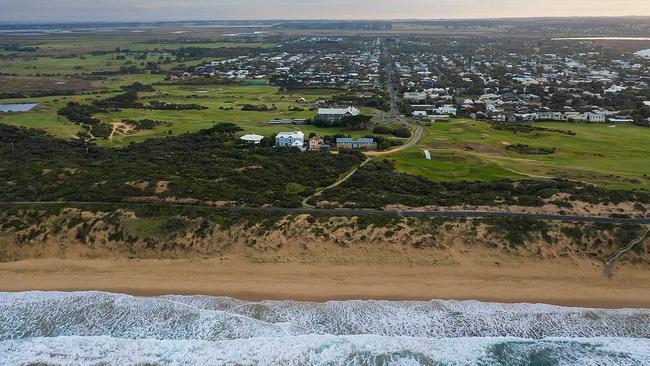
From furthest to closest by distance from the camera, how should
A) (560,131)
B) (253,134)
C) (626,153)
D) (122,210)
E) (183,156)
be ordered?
(560,131), (253,134), (626,153), (183,156), (122,210)

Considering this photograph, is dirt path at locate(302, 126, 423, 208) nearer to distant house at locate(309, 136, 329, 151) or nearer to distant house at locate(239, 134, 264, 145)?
distant house at locate(309, 136, 329, 151)

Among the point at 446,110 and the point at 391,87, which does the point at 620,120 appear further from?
the point at 391,87

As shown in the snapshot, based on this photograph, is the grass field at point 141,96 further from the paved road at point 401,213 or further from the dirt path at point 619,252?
the dirt path at point 619,252

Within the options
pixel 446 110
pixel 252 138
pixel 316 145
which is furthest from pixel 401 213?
pixel 446 110

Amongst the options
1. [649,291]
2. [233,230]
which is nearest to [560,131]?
[649,291]

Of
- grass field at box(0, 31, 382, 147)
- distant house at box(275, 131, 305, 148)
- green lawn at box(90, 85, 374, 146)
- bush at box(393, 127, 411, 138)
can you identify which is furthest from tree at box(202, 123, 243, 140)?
bush at box(393, 127, 411, 138)

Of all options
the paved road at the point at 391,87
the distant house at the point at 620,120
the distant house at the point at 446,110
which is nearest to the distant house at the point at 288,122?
the paved road at the point at 391,87

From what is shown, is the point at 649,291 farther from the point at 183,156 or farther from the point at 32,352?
the point at 183,156
